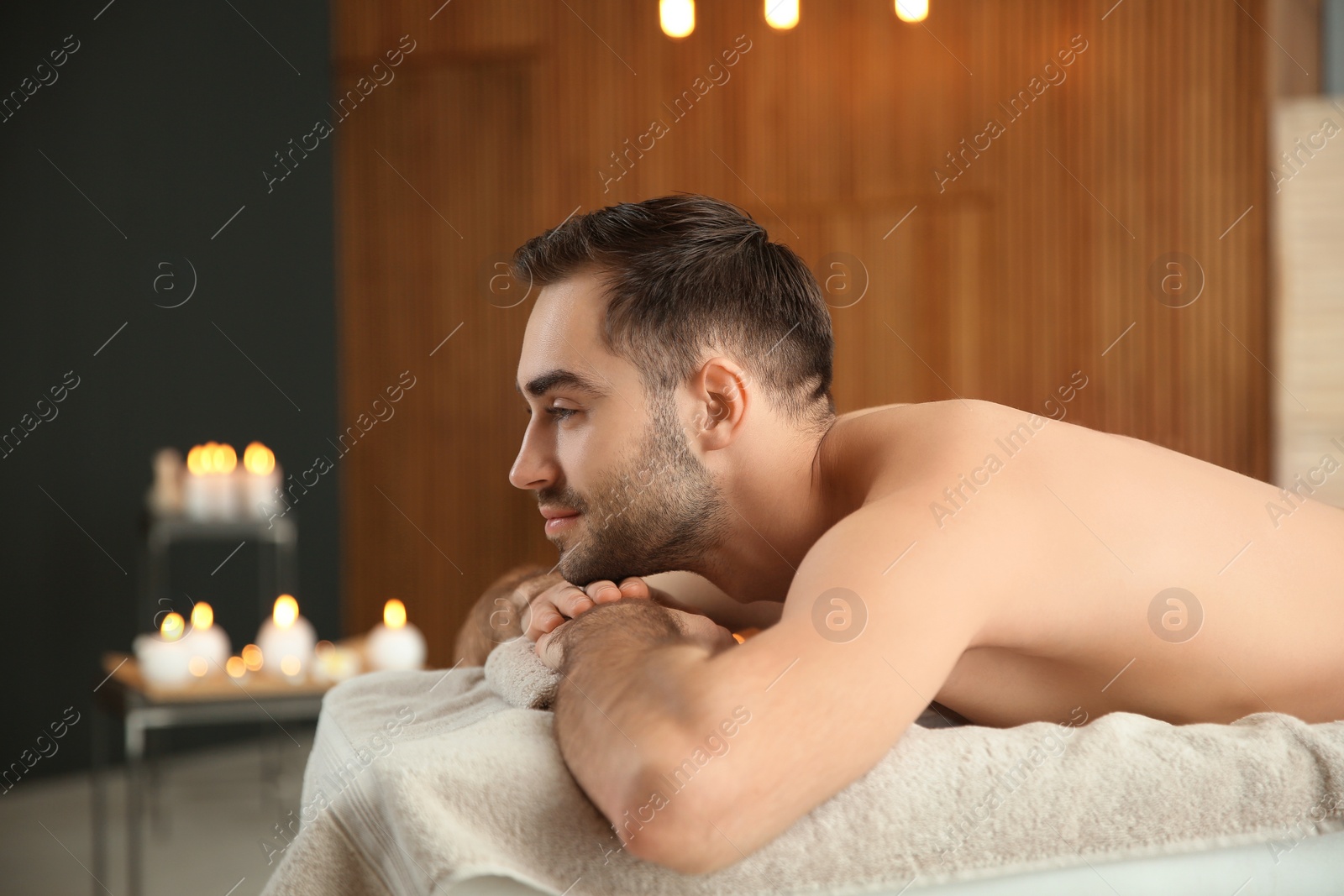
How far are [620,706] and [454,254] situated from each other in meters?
3.31

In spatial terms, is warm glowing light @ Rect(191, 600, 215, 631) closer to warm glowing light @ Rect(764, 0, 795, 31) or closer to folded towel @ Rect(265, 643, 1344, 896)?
folded towel @ Rect(265, 643, 1344, 896)

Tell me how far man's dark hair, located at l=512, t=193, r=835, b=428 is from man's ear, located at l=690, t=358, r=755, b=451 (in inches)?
0.7

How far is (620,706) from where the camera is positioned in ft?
2.18

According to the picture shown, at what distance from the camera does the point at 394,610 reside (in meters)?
2.18

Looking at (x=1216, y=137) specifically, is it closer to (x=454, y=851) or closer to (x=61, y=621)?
(x=454, y=851)

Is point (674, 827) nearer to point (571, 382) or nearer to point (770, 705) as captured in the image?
point (770, 705)

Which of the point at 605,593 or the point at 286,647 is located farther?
the point at 286,647

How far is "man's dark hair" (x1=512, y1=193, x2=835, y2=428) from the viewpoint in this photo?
0.99 m

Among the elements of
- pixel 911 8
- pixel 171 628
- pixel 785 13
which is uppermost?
pixel 785 13

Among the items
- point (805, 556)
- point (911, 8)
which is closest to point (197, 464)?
→ point (911, 8)

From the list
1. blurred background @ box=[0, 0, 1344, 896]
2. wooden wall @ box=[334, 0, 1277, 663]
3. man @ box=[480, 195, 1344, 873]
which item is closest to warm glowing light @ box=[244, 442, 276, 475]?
blurred background @ box=[0, 0, 1344, 896]

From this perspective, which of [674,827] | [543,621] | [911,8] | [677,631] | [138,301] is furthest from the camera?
[138,301]

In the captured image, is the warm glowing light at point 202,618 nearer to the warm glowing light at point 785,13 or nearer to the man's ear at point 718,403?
the man's ear at point 718,403

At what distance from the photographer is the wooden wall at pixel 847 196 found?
9.64ft
